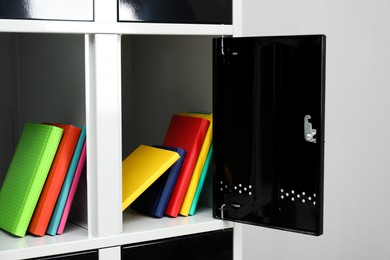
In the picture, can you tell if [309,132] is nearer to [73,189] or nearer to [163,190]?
[163,190]

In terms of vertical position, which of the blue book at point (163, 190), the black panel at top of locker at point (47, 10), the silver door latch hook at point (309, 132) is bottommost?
the blue book at point (163, 190)

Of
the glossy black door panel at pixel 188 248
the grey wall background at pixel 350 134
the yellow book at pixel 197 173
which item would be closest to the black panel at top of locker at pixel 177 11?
the yellow book at pixel 197 173

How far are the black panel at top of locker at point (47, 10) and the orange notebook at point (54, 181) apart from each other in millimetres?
241

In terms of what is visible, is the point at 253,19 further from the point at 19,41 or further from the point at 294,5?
the point at 19,41

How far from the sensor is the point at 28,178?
1405mm

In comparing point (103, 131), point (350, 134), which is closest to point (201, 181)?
point (103, 131)

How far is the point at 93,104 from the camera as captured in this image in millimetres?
1374

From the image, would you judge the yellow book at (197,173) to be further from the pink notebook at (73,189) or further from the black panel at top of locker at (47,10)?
the black panel at top of locker at (47,10)

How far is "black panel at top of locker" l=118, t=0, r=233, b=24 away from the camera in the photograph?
1379 millimetres

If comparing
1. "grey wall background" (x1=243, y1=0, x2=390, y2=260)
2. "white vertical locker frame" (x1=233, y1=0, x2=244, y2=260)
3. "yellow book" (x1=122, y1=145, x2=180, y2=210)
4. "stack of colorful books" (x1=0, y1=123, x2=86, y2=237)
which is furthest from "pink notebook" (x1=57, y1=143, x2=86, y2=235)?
"grey wall background" (x1=243, y1=0, x2=390, y2=260)

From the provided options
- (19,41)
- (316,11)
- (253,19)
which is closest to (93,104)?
(19,41)

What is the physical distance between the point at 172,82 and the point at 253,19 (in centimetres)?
78

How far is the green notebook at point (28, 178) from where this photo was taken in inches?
54.6

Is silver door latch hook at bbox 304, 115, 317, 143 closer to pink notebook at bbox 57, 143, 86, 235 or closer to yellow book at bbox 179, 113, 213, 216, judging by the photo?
yellow book at bbox 179, 113, 213, 216
